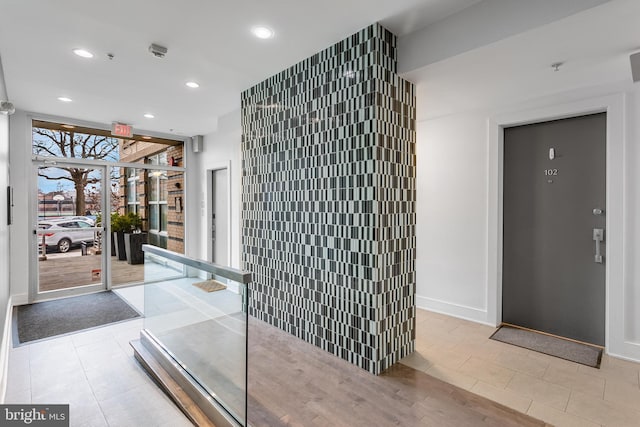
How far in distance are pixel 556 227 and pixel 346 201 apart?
2.30 metres

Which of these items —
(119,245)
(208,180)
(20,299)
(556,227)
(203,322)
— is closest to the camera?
(203,322)

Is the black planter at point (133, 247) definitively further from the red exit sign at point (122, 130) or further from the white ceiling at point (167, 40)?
the white ceiling at point (167, 40)

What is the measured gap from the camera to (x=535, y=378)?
248cm

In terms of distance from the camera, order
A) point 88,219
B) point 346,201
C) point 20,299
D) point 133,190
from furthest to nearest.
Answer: point 133,190
point 88,219
point 20,299
point 346,201

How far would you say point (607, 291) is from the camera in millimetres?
2924

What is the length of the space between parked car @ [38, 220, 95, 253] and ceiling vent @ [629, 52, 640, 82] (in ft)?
22.7

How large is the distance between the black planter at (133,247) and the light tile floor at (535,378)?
517 cm

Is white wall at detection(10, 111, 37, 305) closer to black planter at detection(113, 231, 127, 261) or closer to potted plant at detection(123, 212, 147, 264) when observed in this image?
black planter at detection(113, 231, 127, 261)

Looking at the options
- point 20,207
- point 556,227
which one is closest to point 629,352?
point 556,227

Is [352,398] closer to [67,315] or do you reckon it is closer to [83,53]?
[83,53]

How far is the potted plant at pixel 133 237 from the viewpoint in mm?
5840

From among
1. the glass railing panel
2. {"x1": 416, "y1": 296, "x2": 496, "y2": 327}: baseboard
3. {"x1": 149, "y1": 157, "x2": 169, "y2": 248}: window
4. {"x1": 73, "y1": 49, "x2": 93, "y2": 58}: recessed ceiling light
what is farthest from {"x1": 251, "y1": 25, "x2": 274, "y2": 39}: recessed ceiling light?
{"x1": 149, "y1": 157, "x2": 169, "y2": 248}: window

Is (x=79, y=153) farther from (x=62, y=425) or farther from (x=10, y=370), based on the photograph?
(x=62, y=425)

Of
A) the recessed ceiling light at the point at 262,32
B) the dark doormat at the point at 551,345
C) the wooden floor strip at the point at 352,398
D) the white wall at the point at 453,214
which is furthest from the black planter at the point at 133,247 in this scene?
the dark doormat at the point at 551,345
